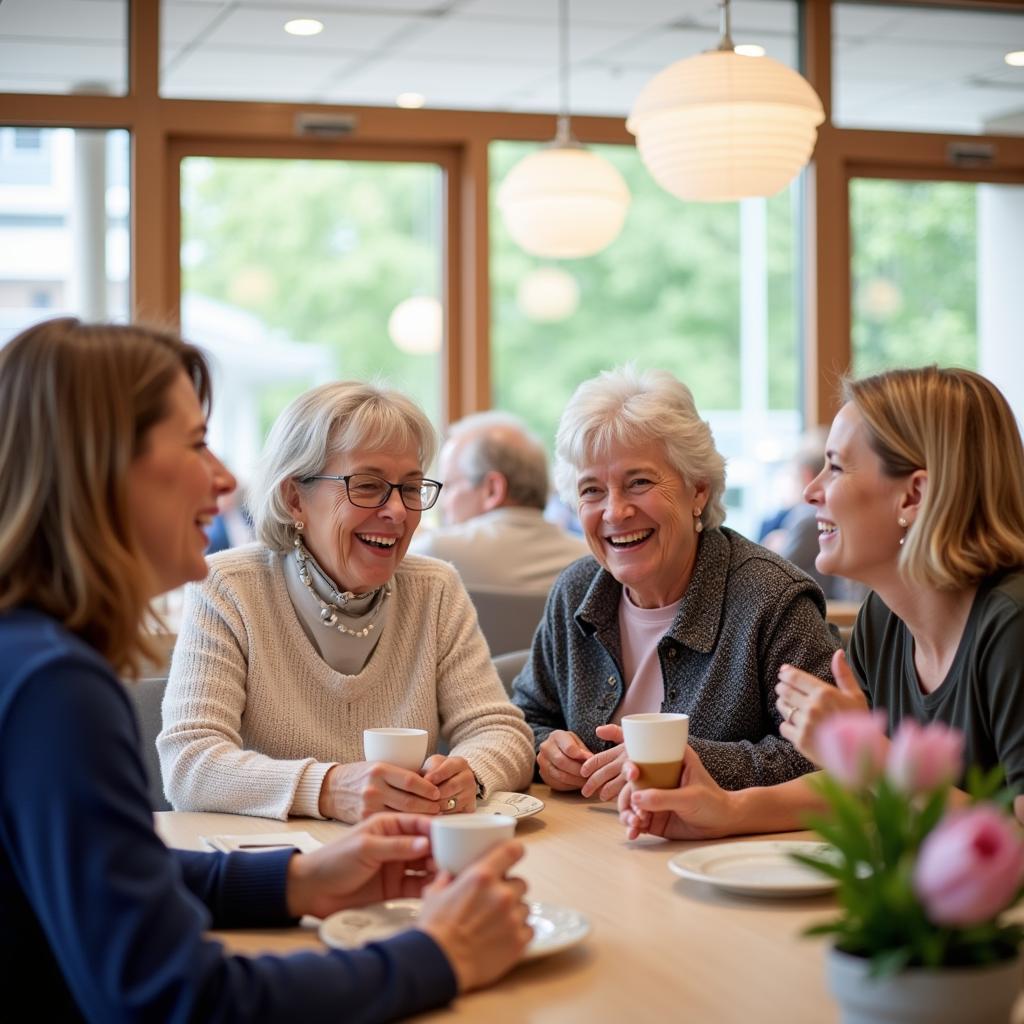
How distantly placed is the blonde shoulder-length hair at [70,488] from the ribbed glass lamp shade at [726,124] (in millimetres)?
2824

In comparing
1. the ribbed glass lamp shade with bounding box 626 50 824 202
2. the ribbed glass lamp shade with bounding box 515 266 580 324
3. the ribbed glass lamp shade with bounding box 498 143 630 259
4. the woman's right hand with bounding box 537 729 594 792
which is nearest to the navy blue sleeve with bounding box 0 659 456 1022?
the woman's right hand with bounding box 537 729 594 792

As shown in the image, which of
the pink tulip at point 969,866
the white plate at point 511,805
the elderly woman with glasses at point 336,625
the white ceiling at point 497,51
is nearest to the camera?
the pink tulip at point 969,866

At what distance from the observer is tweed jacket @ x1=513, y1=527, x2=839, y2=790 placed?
2084 mm

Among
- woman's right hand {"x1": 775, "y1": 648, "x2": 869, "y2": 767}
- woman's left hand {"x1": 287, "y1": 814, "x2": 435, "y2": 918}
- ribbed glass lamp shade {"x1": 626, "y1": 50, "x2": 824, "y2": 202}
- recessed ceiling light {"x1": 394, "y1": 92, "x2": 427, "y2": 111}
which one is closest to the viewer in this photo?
woman's left hand {"x1": 287, "y1": 814, "x2": 435, "y2": 918}

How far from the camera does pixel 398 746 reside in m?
1.81

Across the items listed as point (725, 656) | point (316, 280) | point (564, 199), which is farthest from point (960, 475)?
point (316, 280)

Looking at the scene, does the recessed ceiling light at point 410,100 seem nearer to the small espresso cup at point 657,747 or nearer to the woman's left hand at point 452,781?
the woman's left hand at point 452,781

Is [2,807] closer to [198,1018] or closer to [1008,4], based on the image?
[198,1018]

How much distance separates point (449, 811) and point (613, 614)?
0.63 m

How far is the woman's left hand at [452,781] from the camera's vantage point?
6.12 feet

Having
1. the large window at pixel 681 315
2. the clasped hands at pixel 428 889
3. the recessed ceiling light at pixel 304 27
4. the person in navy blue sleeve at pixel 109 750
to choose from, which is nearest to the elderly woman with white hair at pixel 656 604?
the clasped hands at pixel 428 889

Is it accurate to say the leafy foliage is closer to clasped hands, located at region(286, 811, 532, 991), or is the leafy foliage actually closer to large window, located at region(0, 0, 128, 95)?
clasped hands, located at region(286, 811, 532, 991)

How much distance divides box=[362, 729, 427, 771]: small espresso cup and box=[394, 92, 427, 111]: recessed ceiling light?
4.14 meters

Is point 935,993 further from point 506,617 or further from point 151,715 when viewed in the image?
point 506,617
